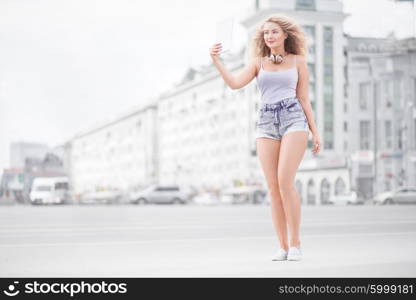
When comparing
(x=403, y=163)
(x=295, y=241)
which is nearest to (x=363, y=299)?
(x=295, y=241)

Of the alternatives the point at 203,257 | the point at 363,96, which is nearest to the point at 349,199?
the point at 363,96

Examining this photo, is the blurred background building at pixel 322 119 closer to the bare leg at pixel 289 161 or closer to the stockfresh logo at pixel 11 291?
the bare leg at pixel 289 161

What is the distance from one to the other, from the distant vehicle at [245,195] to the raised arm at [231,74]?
192ft

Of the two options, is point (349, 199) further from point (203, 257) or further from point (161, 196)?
point (203, 257)

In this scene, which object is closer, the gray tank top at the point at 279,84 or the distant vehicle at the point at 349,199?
the gray tank top at the point at 279,84

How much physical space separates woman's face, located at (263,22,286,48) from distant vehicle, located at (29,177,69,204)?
4696 cm

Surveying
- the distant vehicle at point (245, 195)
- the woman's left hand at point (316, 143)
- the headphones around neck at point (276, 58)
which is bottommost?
the distant vehicle at point (245, 195)

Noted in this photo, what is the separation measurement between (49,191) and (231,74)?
47.5 meters

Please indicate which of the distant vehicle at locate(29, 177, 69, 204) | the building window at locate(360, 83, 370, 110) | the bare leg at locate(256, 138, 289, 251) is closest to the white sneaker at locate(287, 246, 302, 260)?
the bare leg at locate(256, 138, 289, 251)

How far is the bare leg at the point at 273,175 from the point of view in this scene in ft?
18.3

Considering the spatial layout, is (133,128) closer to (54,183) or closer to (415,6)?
(54,183)

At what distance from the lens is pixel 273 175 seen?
563 centimetres

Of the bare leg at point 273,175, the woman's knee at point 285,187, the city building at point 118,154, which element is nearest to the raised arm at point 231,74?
the bare leg at point 273,175

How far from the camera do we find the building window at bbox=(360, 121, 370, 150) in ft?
241
